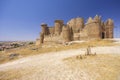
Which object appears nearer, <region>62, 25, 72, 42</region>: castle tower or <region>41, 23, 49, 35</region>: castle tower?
<region>62, 25, 72, 42</region>: castle tower

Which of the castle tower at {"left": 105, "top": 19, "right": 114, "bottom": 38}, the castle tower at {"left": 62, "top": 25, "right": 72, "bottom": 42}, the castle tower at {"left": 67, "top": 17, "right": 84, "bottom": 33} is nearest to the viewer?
the castle tower at {"left": 105, "top": 19, "right": 114, "bottom": 38}

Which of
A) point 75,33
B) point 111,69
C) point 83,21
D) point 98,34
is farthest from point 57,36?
point 111,69

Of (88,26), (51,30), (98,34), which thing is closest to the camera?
(98,34)

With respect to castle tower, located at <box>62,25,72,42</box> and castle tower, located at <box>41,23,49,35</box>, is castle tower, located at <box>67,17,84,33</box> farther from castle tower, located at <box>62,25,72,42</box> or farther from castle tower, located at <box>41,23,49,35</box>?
castle tower, located at <box>41,23,49,35</box>

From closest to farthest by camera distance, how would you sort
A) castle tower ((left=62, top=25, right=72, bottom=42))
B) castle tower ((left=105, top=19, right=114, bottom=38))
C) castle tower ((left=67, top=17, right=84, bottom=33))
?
castle tower ((left=105, top=19, right=114, bottom=38)) < castle tower ((left=62, top=25, right=72, bottom=42)) < castle tower ((left=67, top=17, right=84, bottom=33))

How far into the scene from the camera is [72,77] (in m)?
8.12

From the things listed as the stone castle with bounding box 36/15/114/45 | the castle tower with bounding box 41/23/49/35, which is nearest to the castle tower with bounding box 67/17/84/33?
the stone castle with bounding box 36/15/114/45

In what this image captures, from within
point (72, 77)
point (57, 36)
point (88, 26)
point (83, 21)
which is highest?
point (83, 21)

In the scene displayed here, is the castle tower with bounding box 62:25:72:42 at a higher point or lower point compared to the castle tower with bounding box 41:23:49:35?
lower

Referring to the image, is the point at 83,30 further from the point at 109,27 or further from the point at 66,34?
the point at 109,27

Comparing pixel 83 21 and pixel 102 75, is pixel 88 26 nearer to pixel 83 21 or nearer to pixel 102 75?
pixel 83 21

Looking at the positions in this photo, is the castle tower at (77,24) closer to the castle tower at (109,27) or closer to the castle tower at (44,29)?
the castle tower at (109,27)

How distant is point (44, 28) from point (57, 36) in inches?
582

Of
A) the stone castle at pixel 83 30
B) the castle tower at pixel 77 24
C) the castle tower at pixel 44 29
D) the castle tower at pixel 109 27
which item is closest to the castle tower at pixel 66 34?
the stone castle at pixel 83 30
